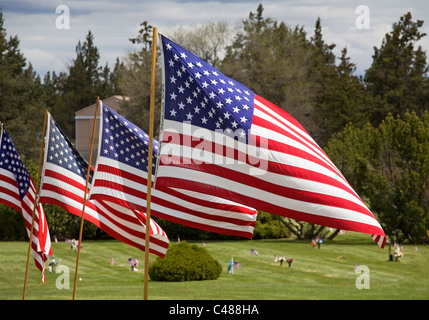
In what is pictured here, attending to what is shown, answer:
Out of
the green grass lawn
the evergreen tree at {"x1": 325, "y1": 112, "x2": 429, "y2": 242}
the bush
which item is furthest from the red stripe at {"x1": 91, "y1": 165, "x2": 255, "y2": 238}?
the evergreen tree at {"x1": 325, "y1": 112, "x2": 429, "y2": 242}

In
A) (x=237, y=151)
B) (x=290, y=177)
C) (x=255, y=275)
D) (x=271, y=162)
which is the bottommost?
(x=255, y=275)

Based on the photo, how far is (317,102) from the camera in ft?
213

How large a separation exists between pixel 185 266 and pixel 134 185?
976 cm

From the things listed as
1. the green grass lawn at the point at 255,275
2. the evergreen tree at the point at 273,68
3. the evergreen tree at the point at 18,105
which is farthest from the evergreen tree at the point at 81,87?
the green grass lawn at the point at 255,275

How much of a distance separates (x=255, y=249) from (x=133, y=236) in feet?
52.4

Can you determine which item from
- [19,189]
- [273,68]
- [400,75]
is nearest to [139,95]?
[273,68]

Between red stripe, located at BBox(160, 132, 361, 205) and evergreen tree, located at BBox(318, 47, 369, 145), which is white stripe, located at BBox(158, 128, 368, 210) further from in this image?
evergreen tree, located at BBox(318, 47, 369, 145)

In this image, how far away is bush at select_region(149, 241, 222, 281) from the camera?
65.2 feet

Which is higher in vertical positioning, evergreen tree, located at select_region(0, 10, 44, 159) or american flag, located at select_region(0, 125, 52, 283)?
evergreen tree, located at select_region(0, 10, 44, 159)

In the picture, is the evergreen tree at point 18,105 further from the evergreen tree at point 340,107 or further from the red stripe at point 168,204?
the red stripe at point 168,204

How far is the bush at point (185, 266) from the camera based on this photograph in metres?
19.9

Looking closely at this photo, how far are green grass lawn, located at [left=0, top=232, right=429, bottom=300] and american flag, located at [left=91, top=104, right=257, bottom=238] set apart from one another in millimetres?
5807

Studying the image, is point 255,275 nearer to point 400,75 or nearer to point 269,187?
point 269,187

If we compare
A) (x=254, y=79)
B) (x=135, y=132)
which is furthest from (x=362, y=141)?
(x=135, y=132)
